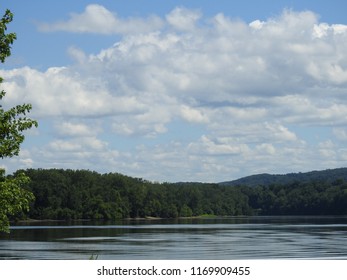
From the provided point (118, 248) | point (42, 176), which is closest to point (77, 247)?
point (118, 248)

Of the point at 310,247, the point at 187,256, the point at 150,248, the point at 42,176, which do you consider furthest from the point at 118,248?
the point at 42,176

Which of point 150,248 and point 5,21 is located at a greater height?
point 5,21

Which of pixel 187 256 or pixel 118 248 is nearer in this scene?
pixel 187 256

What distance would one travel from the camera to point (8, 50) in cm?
3047

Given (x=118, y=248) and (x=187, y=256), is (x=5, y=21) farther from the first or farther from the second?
(x=118, y=248)

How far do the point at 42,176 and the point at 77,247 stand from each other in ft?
429


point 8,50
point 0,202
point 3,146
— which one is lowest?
point 0,202

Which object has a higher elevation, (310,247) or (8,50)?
(8,50)

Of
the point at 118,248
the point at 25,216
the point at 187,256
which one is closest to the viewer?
the point at 187,256

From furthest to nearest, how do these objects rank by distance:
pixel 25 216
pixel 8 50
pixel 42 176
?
pixel 42 176 → pixel 25 216 → pixel 8 50
